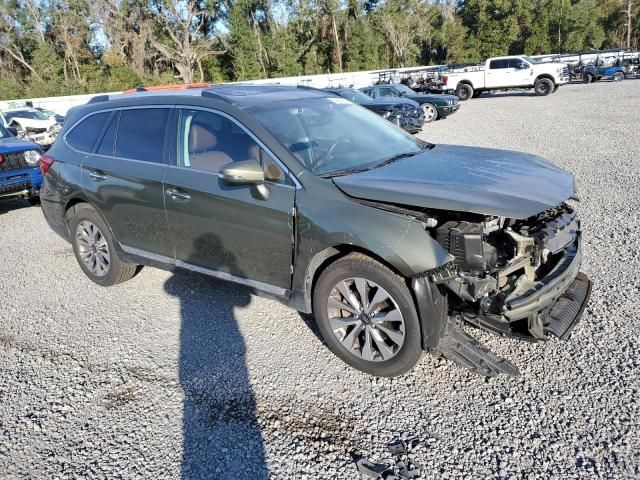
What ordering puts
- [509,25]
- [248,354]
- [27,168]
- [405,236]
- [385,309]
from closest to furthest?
[405,236], [385,309], [248,354], [27,168], [509,25]

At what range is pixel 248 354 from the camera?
3711 mm

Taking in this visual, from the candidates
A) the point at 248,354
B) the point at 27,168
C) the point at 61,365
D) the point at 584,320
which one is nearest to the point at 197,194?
the point at 248,354

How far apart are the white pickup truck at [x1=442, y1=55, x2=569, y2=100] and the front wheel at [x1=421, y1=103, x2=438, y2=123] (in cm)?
943

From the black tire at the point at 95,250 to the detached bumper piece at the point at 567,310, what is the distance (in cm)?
382

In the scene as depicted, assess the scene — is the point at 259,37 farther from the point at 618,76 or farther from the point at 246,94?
the point at 246,94

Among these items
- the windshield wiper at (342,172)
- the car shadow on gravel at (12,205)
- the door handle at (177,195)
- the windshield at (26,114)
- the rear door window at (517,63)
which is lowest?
the car shadow on gravel at (12,205)

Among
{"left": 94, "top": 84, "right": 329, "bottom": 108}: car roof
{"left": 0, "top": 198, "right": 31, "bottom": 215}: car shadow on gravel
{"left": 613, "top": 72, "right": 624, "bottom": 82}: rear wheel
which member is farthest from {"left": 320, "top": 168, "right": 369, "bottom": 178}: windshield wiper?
{"left": 613, "top": 72, "right": 624, "bottom": 82}: rear wheel

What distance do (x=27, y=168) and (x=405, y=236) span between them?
808 cm

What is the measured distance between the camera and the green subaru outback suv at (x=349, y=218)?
295 cm

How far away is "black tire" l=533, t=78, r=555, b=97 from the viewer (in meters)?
24.4

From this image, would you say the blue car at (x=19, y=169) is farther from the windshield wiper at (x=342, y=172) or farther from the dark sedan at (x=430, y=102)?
A: the dark sedan at (x=430, y=102)

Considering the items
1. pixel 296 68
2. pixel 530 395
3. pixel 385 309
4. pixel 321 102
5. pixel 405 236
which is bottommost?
pixel 530 395

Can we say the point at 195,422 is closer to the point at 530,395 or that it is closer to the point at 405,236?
the point at 405,236

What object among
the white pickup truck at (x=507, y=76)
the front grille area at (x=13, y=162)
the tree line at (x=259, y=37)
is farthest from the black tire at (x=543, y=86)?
the tree line at (x=259, y=37)
